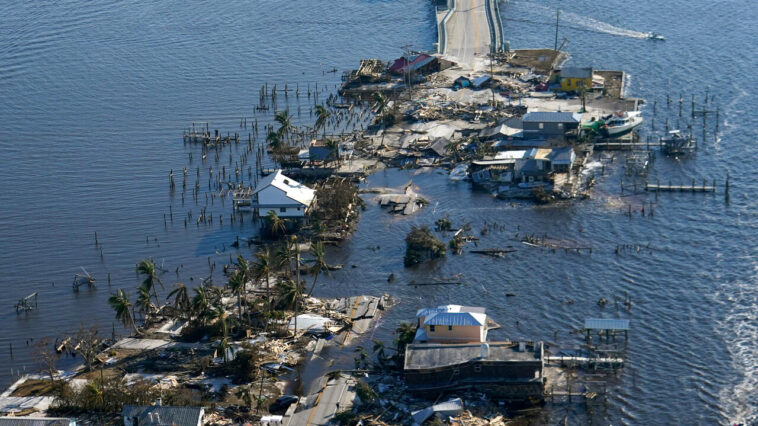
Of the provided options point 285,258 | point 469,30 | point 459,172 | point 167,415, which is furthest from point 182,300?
point 469,30

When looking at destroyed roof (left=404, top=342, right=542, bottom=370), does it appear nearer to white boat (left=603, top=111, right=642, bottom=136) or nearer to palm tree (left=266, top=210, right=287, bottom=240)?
palm tree (left=266, top=210, right=287, bottom=240)

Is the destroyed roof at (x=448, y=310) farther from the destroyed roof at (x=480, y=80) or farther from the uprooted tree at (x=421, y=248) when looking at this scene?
the destroyed roof at (x=480, y=80)

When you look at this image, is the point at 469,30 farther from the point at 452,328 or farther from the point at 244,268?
the point at 452,328

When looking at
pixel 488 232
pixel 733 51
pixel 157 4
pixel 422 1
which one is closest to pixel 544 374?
pixel 488 232

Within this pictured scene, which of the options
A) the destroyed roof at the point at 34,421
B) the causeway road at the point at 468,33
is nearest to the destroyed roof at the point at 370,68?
the causeway road at the point at 468,33

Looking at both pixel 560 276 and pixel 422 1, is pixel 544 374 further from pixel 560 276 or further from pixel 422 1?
pixel 422 1
